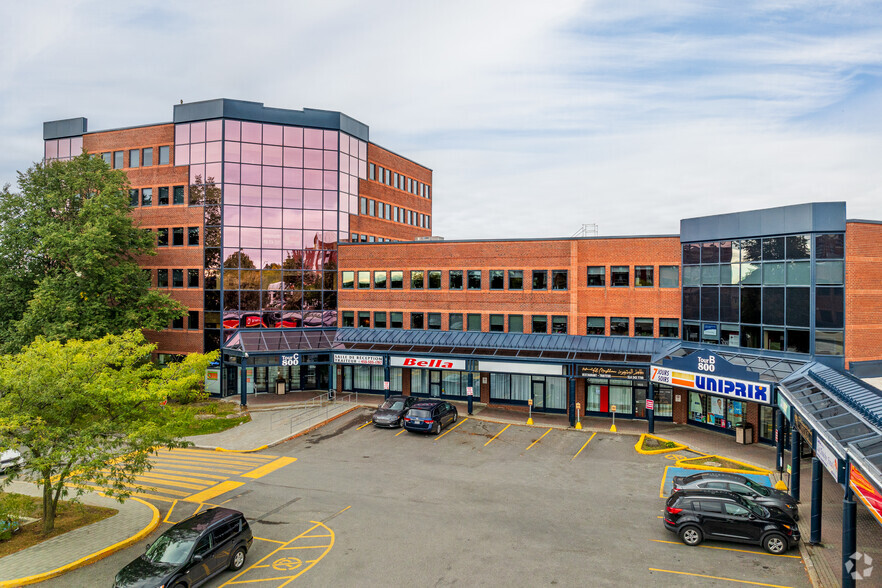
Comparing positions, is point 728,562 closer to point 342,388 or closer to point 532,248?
point 532,248

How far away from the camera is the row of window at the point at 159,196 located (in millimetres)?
41656

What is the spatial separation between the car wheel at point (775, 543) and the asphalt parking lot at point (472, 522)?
267 millimetres

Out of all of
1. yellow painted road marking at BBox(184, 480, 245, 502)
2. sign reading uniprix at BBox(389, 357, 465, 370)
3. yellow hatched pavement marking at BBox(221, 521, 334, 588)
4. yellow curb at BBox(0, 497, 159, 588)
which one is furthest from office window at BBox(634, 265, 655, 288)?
yellow curb at BBox(0, 497, 159, 588)

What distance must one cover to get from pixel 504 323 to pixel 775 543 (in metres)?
22.5

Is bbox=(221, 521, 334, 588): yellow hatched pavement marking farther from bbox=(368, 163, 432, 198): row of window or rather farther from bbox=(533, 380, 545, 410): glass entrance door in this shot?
bbox=(368, 163, 432, 198): row of window

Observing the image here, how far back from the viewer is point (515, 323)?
121ft

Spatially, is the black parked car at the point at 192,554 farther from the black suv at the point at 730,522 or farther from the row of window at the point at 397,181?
the row of window at the point at 397,181

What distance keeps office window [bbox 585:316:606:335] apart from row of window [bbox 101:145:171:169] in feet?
114

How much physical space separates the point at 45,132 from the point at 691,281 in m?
52.8

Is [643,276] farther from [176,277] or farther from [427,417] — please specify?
[176,277]

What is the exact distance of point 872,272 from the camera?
82.4 feet

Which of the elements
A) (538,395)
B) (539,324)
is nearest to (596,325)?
(539,324)

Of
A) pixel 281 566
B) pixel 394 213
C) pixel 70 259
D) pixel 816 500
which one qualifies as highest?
pixel 394 213

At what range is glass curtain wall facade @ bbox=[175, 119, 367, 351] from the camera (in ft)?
133
